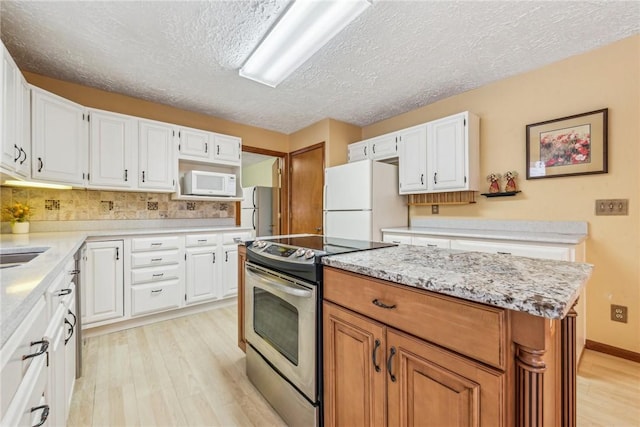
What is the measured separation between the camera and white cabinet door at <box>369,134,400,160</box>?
3.42m

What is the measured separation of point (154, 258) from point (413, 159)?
302cm

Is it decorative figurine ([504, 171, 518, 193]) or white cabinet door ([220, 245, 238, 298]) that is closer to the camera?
decorative figurine ([504, 171, 518, 193])

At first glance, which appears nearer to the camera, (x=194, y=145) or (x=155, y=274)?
(x=155, y=274)

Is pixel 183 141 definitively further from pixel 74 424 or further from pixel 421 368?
pixel 421 368

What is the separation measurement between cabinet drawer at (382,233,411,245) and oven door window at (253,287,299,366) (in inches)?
66.7

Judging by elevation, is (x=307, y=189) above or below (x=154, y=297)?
above

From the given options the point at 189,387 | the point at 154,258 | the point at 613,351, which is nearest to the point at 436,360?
the point at 189,387

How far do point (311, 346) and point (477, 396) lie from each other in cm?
71

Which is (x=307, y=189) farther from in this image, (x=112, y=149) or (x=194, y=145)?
(x=112, y=149)

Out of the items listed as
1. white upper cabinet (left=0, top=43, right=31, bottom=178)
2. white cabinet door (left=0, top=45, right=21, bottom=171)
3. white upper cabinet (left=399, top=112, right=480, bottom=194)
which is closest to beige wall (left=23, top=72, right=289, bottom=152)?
white upper cabinet (left=0, top=43, right=31, bottom=178)

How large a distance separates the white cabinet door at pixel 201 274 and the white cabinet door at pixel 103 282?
0.61 m

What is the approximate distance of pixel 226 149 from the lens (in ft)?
11.8

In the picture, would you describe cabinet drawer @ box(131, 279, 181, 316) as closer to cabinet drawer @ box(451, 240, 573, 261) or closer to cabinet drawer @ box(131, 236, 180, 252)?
cabinet drawer @ box(131, 236, 180, 252)

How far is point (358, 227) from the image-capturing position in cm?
328
